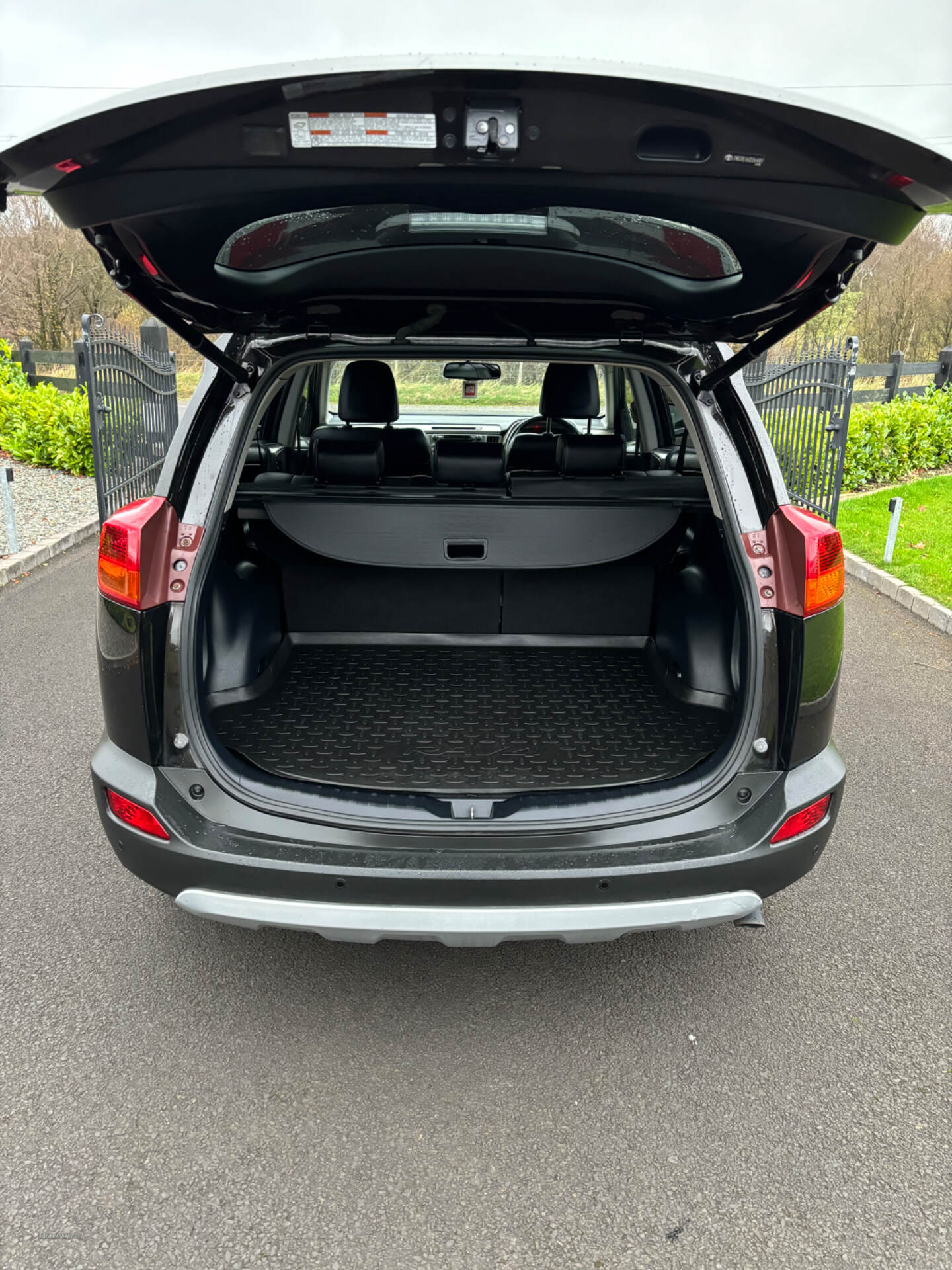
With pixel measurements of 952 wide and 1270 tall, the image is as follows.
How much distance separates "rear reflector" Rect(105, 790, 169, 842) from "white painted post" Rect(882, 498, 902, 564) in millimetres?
5811

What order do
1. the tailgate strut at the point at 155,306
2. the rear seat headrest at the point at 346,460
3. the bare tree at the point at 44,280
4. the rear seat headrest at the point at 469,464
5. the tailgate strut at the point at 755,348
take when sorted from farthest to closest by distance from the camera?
the bare tree at the point at 44,280 → the rear seat headrest at the point at 469,464 → the rear seat headrest at the point at 346,460 → the tailgate strut at the point at 755,348 → the tailgate strut at the point at 155,306

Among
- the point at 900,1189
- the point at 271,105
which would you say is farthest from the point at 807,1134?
the point at 271,105

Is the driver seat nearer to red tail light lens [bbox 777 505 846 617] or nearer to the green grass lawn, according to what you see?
red tail light lens [bbox 777 505 846 617]

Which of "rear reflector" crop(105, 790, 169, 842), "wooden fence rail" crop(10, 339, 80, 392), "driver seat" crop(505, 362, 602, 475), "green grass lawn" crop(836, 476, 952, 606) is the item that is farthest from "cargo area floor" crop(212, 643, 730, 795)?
Answer: "wooden fence rail" crop(10, 339, 80, 392)

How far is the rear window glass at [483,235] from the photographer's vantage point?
181 cm

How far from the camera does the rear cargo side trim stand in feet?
6.22

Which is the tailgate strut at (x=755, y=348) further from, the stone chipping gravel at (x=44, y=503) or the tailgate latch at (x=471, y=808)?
the stone chipping gravel at (x=44, y=503)

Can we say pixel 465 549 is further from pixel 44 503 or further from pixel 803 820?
pixel 44 503

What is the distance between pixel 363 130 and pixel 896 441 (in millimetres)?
9736

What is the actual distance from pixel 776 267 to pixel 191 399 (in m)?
1.57

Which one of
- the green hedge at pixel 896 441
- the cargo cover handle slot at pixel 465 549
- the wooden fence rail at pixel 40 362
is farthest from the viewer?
the wooden fence rail at pixel 40 362

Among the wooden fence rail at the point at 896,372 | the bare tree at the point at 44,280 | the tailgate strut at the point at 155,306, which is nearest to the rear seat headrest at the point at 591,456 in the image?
the tailgate strut at the point at 155,306

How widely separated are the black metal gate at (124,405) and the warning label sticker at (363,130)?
582 centimetres

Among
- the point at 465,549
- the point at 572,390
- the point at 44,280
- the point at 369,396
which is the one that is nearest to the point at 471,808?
the point at 465,549
